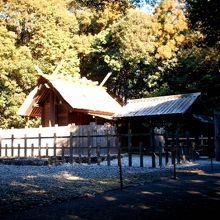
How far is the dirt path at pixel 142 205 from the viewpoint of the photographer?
5832 millimetres

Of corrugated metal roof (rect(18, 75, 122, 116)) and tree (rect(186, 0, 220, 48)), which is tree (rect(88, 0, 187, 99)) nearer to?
corrugated metal roof (rect(18, 75, 122, 116))

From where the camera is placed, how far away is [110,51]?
3753 centimetres

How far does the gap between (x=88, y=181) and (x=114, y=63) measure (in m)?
27.5

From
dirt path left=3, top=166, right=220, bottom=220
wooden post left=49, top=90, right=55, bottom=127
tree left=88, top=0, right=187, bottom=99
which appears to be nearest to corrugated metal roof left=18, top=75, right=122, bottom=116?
wooden post left=49, top=90, right=55, bottom=127

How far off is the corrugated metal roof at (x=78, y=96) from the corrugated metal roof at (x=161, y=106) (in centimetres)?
253

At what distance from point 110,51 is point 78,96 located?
37.6 ft

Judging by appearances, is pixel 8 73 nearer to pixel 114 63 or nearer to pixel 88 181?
pixel 114 63

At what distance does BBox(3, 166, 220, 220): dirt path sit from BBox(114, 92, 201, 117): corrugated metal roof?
44.8ft

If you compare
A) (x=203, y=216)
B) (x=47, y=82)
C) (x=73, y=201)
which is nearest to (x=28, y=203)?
(x=73, y=201)

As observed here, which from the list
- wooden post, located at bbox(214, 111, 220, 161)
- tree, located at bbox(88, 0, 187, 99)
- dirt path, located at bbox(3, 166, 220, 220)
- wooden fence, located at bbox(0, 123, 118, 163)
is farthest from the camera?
tree, located at bbox(88, 0, 187, 99)

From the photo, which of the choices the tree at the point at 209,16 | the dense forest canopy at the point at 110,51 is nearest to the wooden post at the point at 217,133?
the tree at the point at 209,16

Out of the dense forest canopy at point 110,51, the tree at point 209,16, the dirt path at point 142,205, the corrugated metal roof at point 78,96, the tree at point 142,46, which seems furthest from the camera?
the tree at point 142,46

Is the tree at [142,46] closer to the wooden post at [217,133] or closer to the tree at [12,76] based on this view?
the tree at [12,76]

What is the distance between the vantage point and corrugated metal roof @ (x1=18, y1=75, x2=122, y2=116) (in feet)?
86.5
